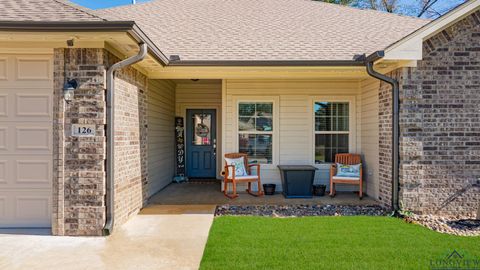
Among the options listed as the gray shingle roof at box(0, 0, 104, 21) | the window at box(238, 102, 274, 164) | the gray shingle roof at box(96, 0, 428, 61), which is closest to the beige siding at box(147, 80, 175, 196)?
the gray shingle roof at box(96, 0, 428, 61)

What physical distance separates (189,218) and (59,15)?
11.1ft

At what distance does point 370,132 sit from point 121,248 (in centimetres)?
519

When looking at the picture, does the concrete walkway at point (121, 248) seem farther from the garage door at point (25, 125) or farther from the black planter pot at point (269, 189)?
the black planter pot at point (269, 189)

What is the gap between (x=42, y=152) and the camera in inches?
191

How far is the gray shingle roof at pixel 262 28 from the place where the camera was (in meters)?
6.51

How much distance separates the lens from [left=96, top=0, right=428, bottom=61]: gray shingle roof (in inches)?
256

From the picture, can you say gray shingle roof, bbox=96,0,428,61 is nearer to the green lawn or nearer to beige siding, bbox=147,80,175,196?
beige siding, bbox=147,80,175,196

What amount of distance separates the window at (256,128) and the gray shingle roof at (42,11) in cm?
404

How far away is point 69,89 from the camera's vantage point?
464 cm

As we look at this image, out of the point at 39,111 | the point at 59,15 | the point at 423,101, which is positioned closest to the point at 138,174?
the point at 39,111

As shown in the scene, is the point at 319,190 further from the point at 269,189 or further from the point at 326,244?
the point at 326,244

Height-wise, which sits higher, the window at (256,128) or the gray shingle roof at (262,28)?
the gray shingle roof at (262,28)

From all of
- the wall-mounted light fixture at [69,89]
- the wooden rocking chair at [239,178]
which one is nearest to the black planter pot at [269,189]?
the wooden rocking chair at [239,178]

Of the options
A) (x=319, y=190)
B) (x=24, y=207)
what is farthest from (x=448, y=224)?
(x=24, y=207)
